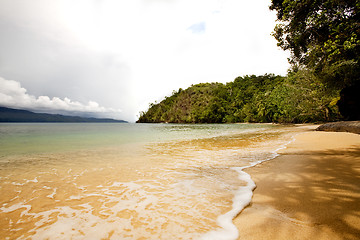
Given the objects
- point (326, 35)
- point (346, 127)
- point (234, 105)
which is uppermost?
point (234, 105)

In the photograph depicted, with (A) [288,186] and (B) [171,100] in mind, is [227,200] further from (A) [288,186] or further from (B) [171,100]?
(B) [171,100]

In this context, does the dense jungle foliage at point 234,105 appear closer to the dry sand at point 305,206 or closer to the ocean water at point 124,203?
the dry sand at point 305,206

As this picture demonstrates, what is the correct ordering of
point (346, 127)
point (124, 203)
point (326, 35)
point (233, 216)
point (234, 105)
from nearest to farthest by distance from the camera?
point (233, 216), point (124, 203), point (326, 35), point (346, 127), point (234, 105)

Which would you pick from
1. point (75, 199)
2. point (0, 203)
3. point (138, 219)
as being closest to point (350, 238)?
point (138, 219)

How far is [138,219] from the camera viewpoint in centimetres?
235

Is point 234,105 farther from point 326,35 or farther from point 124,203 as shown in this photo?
point 124,203

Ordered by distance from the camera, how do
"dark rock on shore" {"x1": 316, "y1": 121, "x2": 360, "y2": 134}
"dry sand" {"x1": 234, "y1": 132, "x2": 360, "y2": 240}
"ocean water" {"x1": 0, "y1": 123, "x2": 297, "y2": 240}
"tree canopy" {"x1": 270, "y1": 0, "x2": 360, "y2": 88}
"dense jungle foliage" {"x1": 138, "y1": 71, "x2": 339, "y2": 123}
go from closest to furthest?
"dry sand" {"x1": 234, "y1": 132, "x2": 360, "y2": 240}, "ocean water" {"x1": 0, "y1": 123, "x2": 297, "y2": 240}, "tree canopy" {"x1": 270, "y1": 0, "x2": 360, "y2": 88}, "dark rock on shore" {"x1": 316, "y1": 121, "x2": 360, "y2": 134}, "dense jungle foliage" {"x1": 138, "y1": 71, "x2": 339, "y2": 123}

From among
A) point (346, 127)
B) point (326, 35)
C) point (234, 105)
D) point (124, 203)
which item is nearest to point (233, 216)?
point (124, 203)

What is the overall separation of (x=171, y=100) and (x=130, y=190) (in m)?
141

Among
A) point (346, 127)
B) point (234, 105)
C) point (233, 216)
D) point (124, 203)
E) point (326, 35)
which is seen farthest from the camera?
point (234, 105)

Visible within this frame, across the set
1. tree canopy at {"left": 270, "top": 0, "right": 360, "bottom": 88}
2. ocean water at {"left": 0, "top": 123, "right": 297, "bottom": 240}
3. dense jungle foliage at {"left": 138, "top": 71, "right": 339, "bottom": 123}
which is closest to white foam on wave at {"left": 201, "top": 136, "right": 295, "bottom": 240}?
ocean water at {"left": 0, "top": 123, "right": 297, "bottom": 240}

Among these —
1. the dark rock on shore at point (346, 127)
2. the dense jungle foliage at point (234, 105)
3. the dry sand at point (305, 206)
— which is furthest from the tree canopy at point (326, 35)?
the dense jungle foliage at point (234, 105)

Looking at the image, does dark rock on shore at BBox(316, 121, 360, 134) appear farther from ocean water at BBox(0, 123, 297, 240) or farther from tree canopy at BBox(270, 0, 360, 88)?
ocean water at BBox(0, 123, 297, 240)

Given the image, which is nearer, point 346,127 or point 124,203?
point 124,203
